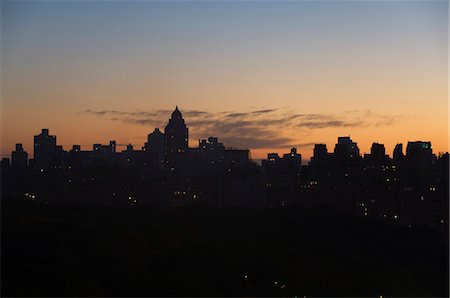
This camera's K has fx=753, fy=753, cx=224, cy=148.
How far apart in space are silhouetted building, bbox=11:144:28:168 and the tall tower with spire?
17.8m

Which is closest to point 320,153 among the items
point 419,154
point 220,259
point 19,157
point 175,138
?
point 419,154

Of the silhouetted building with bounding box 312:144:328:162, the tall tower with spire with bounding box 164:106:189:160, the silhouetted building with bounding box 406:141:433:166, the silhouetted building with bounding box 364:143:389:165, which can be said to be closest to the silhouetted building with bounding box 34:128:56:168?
the tall tower with spire with bounding box 164:106:189:160

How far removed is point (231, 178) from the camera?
75.4 m

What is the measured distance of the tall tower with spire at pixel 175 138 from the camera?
317ft

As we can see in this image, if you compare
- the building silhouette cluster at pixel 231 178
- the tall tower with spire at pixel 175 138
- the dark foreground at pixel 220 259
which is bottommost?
the dark foreground at pixel 220 259

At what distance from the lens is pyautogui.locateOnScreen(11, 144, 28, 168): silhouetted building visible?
92.9m

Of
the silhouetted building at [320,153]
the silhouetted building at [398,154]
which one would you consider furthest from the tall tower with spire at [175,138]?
the silhouetted building at [398,154]

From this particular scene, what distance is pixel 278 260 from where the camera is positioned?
99.7ft

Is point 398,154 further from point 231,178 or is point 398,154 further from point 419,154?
point 231,178

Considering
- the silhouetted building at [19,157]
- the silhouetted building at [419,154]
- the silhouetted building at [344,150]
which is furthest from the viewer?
the silhouetted building at [19,157]

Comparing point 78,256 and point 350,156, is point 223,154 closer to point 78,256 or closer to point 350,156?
point 350,156

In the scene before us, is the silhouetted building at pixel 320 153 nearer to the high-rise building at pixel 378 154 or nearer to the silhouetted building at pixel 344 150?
the silhouetted building at pixel 344 150

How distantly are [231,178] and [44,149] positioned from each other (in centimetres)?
2782

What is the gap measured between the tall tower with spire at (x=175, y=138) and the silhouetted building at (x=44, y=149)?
14331 millimetres
